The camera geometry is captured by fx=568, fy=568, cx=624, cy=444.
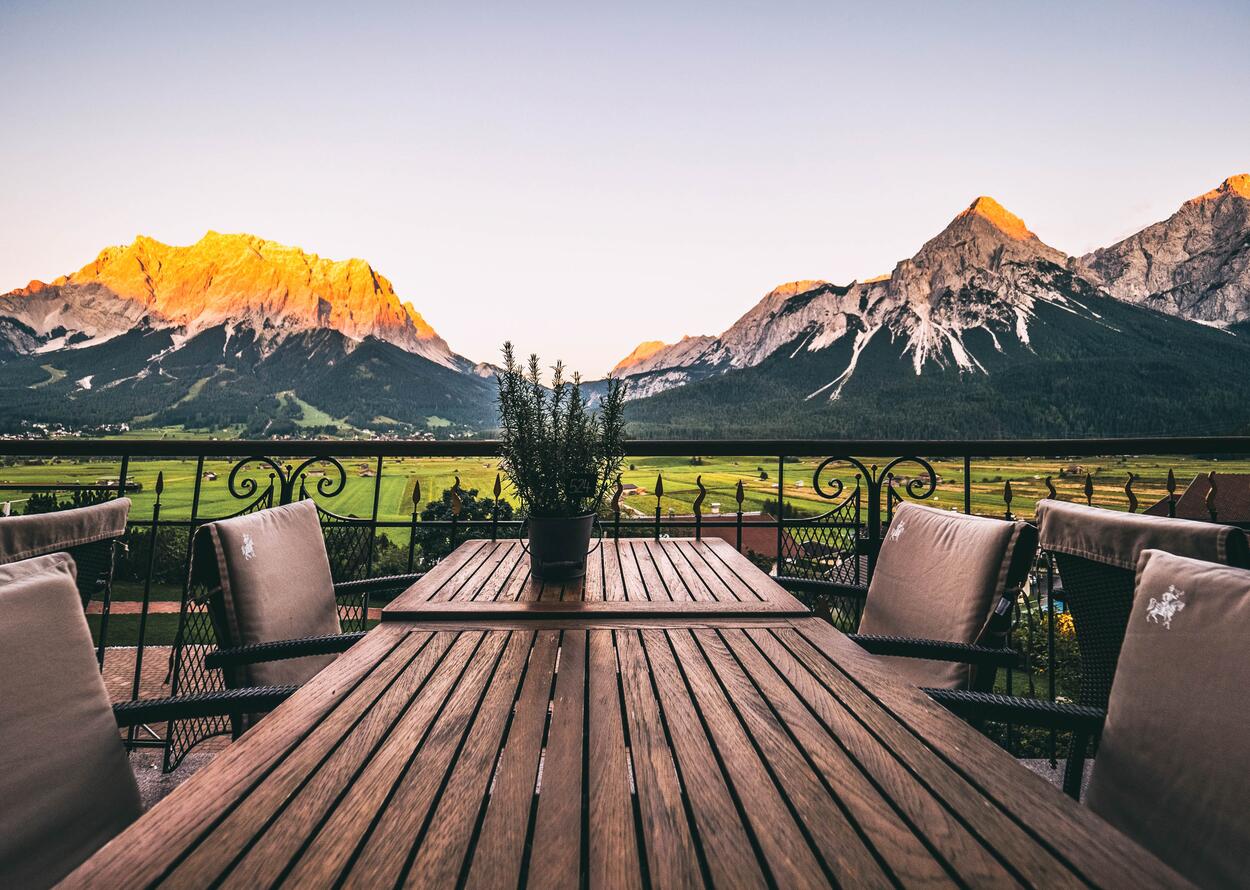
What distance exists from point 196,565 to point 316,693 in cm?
67

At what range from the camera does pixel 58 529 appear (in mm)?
1169

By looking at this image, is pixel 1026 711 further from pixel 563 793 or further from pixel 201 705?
pixel 201 705

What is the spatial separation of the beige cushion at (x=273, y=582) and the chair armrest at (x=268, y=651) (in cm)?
7

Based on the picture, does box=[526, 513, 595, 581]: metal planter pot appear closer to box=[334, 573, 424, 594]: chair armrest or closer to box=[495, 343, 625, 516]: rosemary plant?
box=[495, 343, 625, 516]: rosemary plant

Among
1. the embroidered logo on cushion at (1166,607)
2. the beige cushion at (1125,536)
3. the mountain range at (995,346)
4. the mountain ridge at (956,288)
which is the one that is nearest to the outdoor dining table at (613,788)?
the embroidered logo on cushion at (1166,607)

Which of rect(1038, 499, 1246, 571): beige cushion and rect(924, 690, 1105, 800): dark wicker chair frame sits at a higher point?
rect(1038, 499, 1246, 571): beige cushion

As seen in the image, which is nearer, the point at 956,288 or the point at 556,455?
the point at 556,455

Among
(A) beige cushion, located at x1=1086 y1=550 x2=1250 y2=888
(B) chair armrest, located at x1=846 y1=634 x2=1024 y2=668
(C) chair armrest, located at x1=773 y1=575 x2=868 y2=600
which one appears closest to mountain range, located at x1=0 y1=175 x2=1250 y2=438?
(C) chair armrest, located at x1=773 y1=575 x2=868 y2=600

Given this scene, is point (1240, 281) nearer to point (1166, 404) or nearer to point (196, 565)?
point (1166, 404)

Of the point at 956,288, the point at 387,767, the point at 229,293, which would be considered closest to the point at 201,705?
the point at 387,767

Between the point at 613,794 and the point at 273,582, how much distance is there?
1.22 metres

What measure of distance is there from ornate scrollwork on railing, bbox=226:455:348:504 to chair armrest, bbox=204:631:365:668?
134 cm

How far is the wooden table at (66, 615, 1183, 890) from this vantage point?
53cm

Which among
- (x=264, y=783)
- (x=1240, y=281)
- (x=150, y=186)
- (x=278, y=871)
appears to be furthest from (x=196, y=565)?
(x=1240, y=281)
